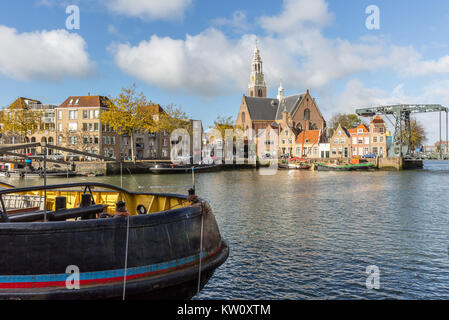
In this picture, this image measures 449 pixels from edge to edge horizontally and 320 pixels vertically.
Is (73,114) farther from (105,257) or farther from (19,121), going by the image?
(105,257)

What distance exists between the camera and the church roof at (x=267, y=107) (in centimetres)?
12593

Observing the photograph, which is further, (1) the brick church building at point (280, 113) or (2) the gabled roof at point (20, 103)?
(1) the brick church building at point (280, 113)

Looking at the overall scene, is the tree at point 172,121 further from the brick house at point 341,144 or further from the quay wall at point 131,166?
the brick house at point 341,144

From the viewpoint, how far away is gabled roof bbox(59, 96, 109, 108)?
83081 millimetres

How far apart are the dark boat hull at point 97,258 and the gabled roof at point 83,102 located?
79.7 m

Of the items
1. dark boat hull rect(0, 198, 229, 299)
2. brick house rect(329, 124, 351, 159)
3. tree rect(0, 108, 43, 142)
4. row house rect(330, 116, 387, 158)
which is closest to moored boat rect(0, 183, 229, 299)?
dark boat hull rect(0, 198, 229, 299)

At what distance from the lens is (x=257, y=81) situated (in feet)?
486

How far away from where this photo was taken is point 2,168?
5884 cm

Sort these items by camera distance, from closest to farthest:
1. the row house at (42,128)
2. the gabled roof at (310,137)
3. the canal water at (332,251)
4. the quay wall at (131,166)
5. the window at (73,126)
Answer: the canal water at (332,251), the quay wall at (131,166), the row house at (42,128), the window at (73,126), the gabled roof at (310,137)

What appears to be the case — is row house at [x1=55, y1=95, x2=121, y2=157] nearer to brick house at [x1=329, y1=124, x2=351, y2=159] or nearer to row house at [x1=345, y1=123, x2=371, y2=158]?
brick house at [x1=329, y1=124, x2=351, y2=159]

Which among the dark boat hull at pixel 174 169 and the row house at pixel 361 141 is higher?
the row house at pixel 361 141

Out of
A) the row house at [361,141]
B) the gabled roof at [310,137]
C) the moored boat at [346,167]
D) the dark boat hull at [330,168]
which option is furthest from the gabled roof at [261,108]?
the moored boat at [346,167]

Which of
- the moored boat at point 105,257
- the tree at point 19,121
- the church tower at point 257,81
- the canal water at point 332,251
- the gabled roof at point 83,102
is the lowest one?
the canal water at point 332,251

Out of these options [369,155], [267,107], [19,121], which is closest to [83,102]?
[19,121]
